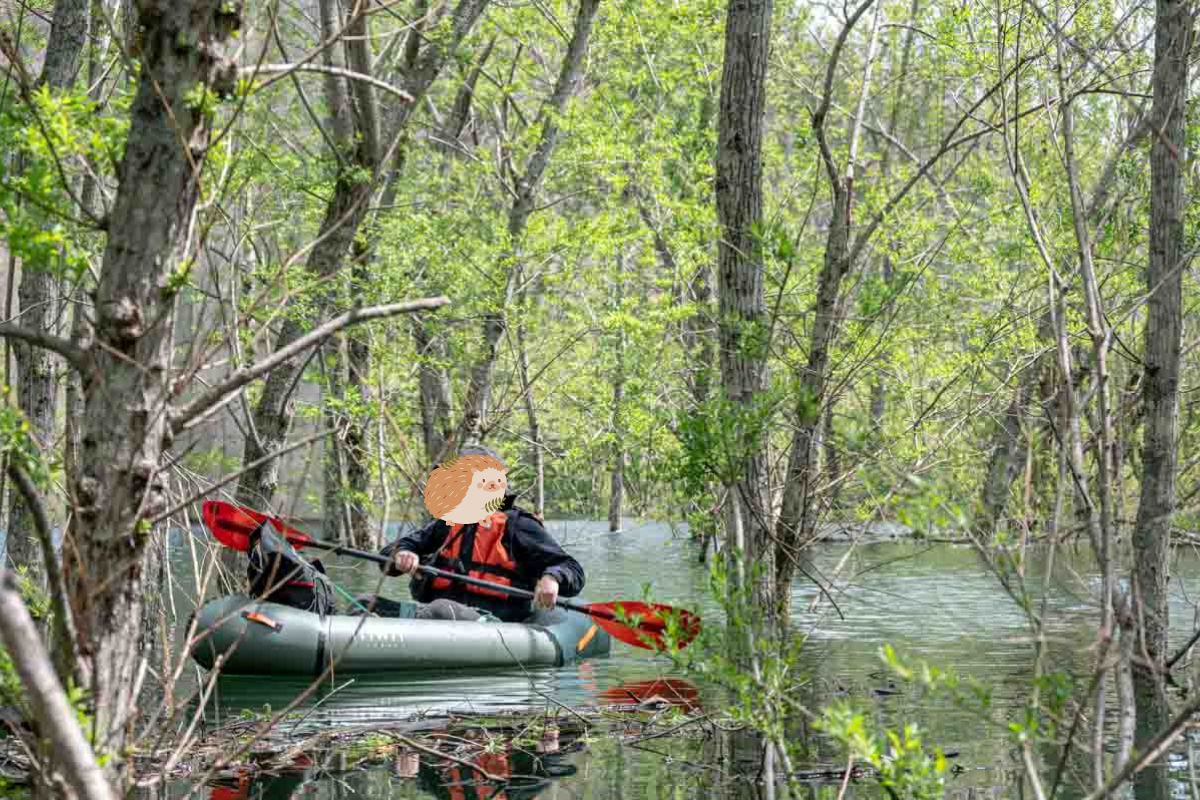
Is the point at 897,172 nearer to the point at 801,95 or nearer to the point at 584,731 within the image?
the point at 801,95

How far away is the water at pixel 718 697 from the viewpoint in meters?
5.09

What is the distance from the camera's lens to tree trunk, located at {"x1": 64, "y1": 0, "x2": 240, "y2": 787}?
2676 millimetres

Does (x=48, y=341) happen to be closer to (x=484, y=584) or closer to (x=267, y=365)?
(x=267, y=365)

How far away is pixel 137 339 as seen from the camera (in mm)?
2730

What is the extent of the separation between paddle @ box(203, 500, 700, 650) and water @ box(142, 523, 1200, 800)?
0.64 ft

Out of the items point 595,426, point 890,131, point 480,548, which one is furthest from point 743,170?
point 595,426

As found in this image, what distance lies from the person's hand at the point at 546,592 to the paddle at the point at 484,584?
16 centimetres

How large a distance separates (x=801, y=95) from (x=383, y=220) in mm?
8718

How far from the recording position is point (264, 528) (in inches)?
265

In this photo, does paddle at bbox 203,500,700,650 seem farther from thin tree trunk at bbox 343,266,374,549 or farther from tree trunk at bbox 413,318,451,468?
thin tree trunk at bbox 343,266,374,549

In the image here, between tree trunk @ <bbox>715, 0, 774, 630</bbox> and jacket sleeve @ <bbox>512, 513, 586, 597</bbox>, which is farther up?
tree trunk @ <bbox>715, 0, 774, 630</bbox>

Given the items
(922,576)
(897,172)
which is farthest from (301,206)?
(922,576)

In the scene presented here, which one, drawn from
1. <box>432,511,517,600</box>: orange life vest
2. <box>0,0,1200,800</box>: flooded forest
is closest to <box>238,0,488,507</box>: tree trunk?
<box>0,0,1200,800</box>: flooded forest

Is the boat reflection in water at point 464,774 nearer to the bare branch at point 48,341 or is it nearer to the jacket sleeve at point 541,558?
the jacket sleeve at point 541,558
